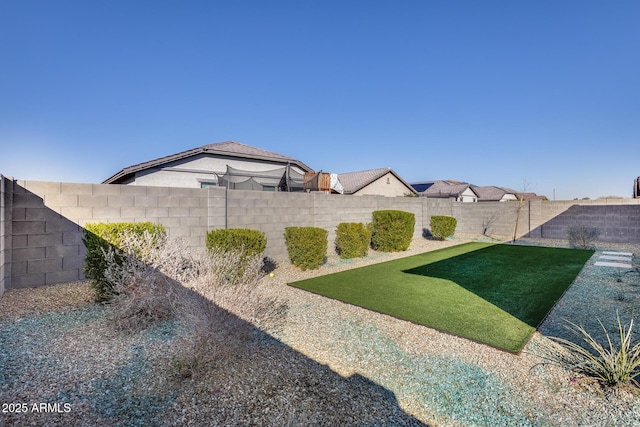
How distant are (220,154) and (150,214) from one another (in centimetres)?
873

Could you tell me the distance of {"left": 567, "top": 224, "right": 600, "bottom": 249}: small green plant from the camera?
11.6 m

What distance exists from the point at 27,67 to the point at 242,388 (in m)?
9.71

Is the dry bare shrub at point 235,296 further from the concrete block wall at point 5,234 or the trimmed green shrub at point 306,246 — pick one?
the concrete block wall at point 5,234

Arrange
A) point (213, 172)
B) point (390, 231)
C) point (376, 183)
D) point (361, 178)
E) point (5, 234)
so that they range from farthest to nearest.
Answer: point (361, 178) → point (376, 183) → point (213, 172) → point (390, 231) → point (5, 234)

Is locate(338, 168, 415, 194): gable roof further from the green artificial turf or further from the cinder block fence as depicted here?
the green artificial turf

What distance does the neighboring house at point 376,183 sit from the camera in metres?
23.2

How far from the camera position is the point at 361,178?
2488cm

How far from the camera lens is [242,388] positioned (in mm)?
2520

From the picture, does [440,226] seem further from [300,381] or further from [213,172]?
[300,381]

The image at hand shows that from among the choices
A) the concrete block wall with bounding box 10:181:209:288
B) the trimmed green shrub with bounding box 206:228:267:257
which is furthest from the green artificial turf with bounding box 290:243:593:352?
the concrete block wall with bounding box 10:181:209:288

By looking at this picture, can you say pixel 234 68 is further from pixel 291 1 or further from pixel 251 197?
pixel 251 197

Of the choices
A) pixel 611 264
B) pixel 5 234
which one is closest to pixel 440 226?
pixel 611 264

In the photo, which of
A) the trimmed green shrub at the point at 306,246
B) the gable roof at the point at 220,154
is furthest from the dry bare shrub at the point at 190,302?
the gable roof at the point at 220,154

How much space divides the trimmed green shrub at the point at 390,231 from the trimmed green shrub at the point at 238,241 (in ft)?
17.9
